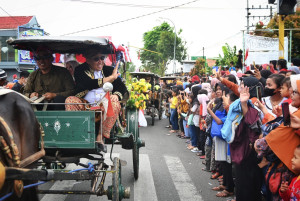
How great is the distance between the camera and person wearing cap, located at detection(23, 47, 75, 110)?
551 centimetres

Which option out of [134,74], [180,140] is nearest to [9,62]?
[134,74]

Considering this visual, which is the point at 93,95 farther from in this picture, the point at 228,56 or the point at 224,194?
the point at 228,56

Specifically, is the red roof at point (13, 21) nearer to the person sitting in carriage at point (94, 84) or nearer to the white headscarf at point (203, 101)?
the white headscarf at point (203, 101)

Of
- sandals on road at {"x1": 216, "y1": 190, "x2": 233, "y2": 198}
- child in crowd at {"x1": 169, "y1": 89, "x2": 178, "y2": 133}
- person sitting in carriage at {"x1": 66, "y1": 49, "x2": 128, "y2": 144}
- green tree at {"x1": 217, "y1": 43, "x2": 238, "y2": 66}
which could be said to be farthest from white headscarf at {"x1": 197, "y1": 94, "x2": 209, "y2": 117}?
green tree at {"x1": 217, "y1": 43, "x2": 238, "y2": 66}

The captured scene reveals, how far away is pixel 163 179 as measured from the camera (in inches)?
283

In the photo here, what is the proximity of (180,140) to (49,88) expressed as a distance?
761cm

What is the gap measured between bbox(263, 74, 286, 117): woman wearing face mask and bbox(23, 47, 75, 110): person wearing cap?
2961 millimetres

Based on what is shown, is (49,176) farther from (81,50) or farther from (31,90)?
(81,50)

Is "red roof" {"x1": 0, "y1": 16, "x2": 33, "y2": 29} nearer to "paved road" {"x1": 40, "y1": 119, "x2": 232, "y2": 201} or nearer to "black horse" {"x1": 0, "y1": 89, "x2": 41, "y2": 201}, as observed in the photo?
"paved road" {"x1": 40, "y1": 119, "x2": 232, "y2": 201}

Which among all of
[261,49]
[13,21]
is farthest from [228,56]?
[13,21]

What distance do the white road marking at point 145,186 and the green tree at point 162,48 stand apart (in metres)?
34.7

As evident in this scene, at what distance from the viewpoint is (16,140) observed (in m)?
3.47

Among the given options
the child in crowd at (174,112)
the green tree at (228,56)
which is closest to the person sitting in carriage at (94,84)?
the child in crowd at (174,112)

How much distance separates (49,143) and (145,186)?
8.76 feet
